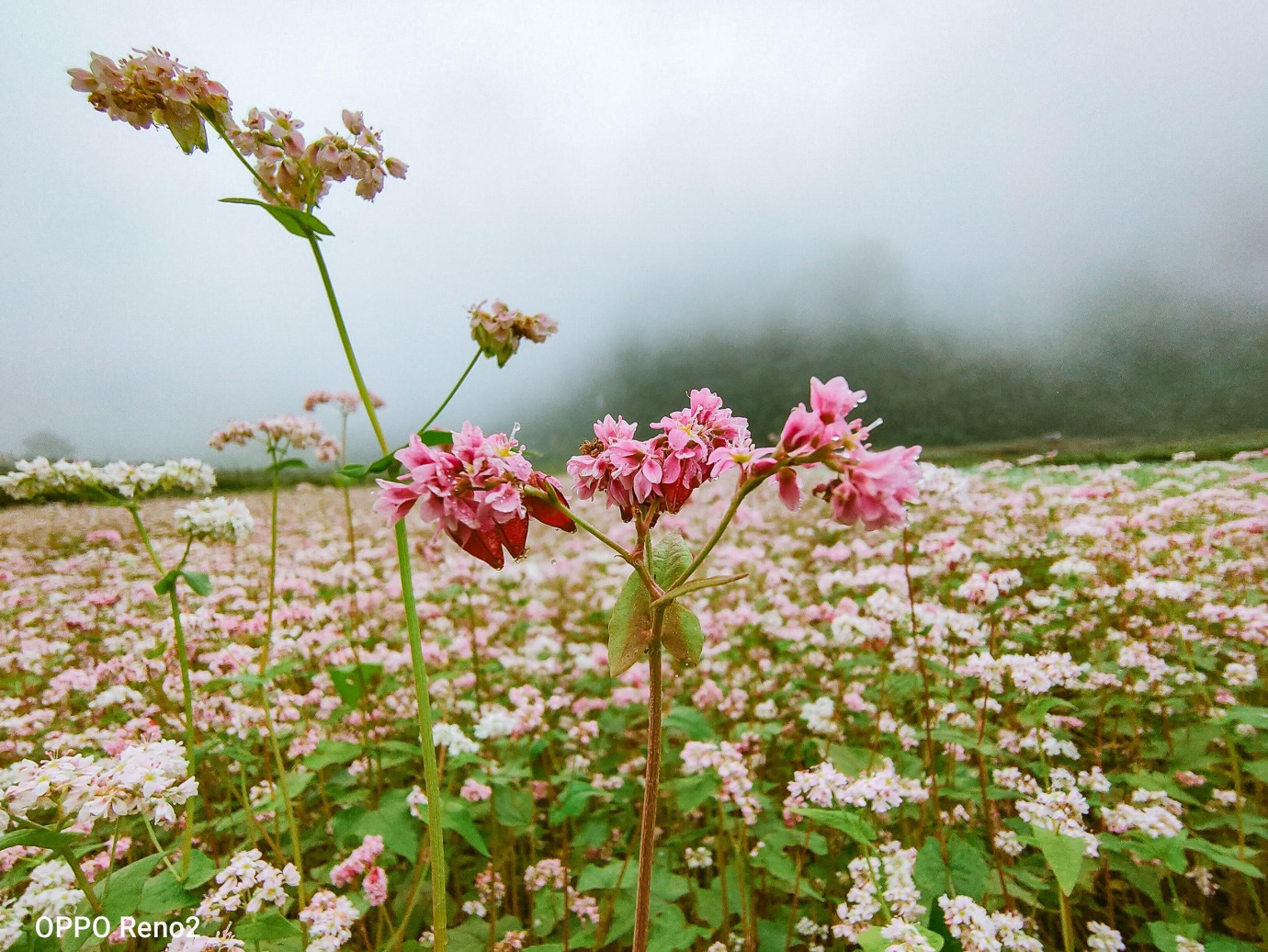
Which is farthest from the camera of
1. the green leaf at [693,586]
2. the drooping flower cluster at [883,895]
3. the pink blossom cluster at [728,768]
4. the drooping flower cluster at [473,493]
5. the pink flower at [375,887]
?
the pink blossom cluster at [728,768]

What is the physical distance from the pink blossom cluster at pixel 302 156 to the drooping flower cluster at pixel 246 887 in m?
1.67

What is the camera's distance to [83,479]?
2.25 metres

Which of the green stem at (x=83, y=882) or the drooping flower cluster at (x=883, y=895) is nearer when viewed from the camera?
the green stem at (x=83, y=882)

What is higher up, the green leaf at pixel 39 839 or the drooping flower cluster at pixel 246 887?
the green leaf at pixel 39 839

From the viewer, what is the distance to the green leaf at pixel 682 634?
96cm

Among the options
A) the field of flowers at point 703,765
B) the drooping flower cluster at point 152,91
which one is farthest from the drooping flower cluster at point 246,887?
the drooping flower cluster at point 152,91

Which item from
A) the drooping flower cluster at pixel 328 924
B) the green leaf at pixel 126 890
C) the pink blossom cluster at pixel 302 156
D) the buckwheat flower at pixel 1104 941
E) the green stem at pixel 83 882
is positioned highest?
the pink blossom cluster at pixel 302 156

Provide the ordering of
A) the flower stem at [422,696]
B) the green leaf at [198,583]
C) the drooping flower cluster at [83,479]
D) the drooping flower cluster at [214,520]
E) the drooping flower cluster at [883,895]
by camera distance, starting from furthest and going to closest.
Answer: the drooping flower cluster at [214,520]
the drooping flower cluster at [83,479]
the green leaf at [198,583]
the drooping flower cluster at [883,895]
the flower stem at [422,696]

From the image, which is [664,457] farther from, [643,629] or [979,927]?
[979,927]

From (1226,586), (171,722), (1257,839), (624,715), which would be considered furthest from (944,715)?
(171,722)

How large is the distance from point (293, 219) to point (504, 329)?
55 centimetres

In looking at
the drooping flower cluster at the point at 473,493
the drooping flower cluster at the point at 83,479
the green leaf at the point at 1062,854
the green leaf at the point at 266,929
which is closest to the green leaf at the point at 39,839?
the green leaf at the point at 266,929

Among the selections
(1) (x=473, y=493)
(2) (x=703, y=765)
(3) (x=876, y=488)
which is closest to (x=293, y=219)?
(1) (x=473, y=493)

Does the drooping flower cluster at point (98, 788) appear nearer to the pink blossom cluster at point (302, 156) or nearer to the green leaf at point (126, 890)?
the green leaf at point (126, 890)
